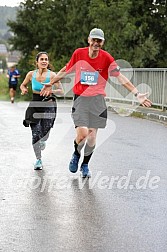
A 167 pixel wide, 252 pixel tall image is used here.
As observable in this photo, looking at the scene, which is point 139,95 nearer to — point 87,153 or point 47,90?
point 87,153

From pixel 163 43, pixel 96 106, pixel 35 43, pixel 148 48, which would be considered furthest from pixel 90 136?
pixel 35 43

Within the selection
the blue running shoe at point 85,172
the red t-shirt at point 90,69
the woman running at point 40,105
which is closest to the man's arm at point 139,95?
the red t-shirt at point 90,69

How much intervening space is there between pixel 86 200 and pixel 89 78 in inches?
68.7

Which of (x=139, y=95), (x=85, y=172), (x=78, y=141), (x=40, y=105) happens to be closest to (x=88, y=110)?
(x=78, y=141)

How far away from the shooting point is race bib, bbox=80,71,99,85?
798 cm

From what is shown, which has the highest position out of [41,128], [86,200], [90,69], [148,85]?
[90,69]

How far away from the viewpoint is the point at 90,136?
8.55 meters

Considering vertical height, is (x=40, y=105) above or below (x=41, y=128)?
above

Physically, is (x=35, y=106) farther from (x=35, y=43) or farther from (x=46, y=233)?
(x=35, y=43)

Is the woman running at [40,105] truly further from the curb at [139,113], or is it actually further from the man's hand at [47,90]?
the curb at [139,113]

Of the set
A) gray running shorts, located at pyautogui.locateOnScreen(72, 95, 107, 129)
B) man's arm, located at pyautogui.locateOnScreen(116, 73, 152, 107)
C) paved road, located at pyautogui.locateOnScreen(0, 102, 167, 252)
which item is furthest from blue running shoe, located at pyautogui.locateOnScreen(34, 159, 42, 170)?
man's arm, located at pyautogui.locateOnScreen(116, 73, 152, 107)

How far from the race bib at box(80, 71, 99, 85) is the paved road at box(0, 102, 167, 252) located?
1.28 m

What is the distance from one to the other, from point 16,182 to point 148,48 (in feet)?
75.4

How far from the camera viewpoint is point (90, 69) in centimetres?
800
